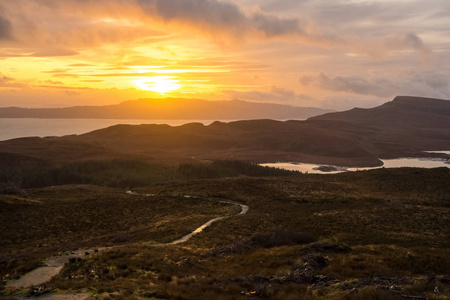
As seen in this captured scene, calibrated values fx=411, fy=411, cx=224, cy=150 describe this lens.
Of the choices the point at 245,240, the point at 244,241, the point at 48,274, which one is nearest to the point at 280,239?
the point at 245,240

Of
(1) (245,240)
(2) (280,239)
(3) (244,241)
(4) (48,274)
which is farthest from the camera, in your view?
(2) (280,239)

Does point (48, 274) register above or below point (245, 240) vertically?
above

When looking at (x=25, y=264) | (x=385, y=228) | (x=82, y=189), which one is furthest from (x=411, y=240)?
(x=82, y=189)

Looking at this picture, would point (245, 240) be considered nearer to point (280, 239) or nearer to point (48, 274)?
point (280, 239)

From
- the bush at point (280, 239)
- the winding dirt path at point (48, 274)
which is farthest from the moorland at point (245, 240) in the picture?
the winding dirt path at point (48, 274)

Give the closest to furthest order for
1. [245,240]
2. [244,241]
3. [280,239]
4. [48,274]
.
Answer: [48,274], [244,241], [245,240], [280,239]

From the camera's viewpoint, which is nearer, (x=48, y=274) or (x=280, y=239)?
(x=48, y=274)

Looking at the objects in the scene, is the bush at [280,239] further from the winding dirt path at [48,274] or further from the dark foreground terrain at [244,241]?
the winding dirt path at [48,274]

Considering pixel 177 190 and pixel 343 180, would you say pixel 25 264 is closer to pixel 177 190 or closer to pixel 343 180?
pixel 177 190
